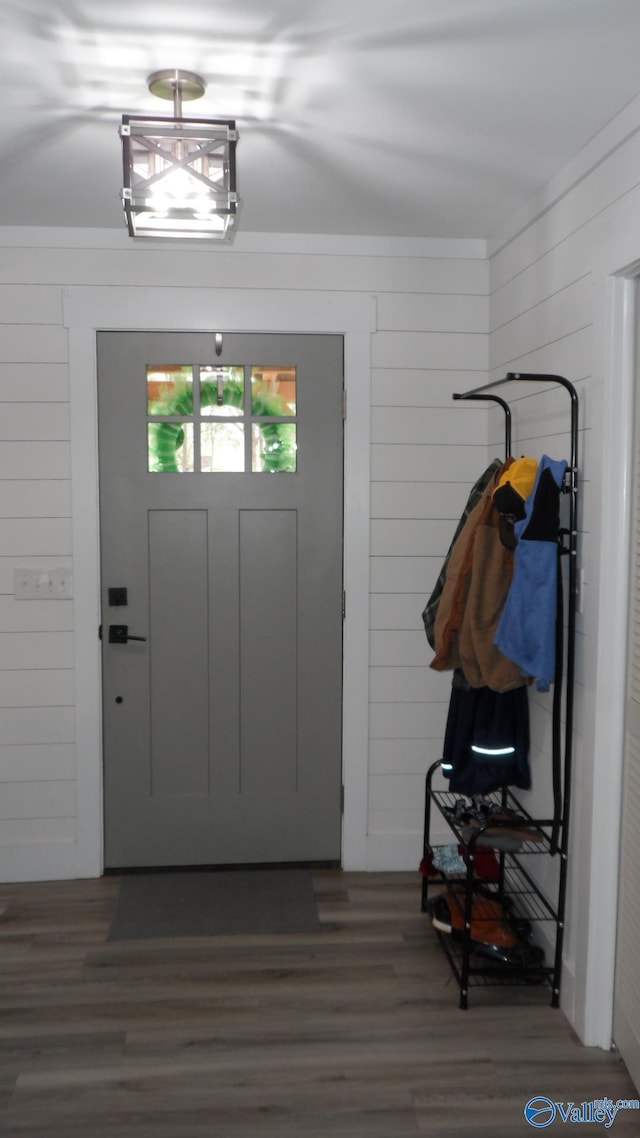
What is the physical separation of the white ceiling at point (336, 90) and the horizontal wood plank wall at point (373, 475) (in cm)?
41

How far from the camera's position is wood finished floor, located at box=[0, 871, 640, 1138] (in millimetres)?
2377

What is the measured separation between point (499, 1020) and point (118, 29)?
9.21 feet

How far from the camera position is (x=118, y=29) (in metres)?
2.03

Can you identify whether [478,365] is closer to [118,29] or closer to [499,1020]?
[118,29]

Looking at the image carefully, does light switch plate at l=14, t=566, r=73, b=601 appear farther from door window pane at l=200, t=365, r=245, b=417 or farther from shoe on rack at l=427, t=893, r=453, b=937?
shoe on rack at l=427, t=893, r=453, b=937

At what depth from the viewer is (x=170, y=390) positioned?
3.72m

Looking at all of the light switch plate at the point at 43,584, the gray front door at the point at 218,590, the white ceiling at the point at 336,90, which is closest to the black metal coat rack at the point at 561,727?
the white ceiling at the point at 336,90

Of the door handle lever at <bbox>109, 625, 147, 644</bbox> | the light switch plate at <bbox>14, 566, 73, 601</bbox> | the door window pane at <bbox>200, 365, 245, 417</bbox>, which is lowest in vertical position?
the door handle lever at <bbox>109, 625, 147, 644</bbox>

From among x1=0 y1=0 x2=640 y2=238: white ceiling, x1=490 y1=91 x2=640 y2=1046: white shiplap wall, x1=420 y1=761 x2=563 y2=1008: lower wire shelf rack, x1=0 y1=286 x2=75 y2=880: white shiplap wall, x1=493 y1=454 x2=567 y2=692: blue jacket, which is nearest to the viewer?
x1=0 y1=0 x2=640 y2=238: white ceiling

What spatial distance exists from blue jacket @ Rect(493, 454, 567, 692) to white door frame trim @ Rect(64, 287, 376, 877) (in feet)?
3.73

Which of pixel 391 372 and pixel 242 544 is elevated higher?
pixel 391 372

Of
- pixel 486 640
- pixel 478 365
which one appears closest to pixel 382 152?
pixel 478 365
